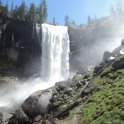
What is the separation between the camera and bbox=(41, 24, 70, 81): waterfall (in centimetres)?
9100

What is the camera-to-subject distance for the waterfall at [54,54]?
91.0 m

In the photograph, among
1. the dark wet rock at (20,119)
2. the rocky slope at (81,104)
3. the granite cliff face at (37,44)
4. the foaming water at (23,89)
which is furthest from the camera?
the granite cliff face at (37,44)

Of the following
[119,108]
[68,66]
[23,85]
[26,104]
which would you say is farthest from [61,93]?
[68,66]

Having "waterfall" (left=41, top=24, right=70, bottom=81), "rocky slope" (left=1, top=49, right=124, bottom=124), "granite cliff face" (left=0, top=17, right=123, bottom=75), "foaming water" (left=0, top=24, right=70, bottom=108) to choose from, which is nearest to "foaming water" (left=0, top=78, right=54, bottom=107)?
"foaming water" (left=0, top=24, right=70, bottom=108)

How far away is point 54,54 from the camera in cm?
9444

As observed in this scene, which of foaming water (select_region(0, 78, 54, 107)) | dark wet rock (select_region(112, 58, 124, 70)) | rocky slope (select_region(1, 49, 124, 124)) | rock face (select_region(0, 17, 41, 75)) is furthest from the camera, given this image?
rock face (select_region(0, 17, 41, 75))

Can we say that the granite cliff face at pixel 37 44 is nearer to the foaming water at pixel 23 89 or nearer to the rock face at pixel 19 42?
the rock face at pixel 19 42

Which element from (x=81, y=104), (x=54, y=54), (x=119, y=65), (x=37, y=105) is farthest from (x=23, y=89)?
(x=81, y=104)

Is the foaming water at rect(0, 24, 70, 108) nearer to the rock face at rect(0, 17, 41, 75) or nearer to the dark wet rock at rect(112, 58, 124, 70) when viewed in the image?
the rock face at rect(0, 17, 41, 75)

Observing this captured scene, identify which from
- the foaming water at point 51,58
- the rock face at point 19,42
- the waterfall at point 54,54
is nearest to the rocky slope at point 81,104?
the foaming water at point 51,58

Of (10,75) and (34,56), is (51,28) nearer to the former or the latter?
(34,56)

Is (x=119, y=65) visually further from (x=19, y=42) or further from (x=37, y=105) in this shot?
(x=19, y=42)

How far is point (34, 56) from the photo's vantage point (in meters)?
91.8

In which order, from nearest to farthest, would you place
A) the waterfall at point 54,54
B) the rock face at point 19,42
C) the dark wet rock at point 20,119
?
the dark wet rock at point 20,119 < the rock face at point 19,42 < the waterfall at point 54,54
